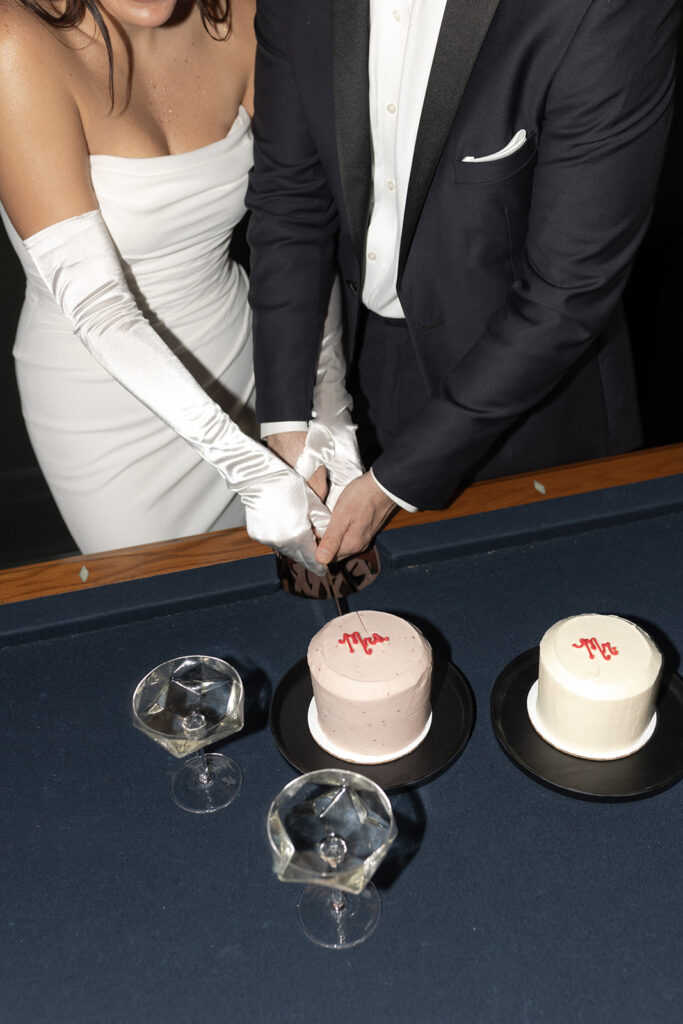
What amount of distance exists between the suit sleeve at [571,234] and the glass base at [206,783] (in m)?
0.59

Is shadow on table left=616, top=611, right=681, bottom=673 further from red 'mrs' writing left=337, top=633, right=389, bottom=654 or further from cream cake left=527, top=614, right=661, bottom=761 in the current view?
red 'mrs' writing left=337, top=633, right=389, bottom=654

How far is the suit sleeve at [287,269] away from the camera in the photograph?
1.81m

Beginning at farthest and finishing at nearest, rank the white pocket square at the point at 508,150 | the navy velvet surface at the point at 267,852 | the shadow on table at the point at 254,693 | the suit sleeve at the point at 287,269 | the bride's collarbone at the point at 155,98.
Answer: the suit sleeve at the point at 287,269 < the bride's collarbone at the point at 155,98 < the white pocket square at the point at 508,150 < the shadow on table at the point at 254,693 < the navy velvet surface at the point at 267,852

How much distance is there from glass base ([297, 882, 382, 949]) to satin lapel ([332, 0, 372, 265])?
1167 mm

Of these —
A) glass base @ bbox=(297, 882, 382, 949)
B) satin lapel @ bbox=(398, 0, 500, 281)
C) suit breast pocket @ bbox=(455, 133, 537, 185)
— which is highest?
satin lapel @ bbox=(398, 0, 500, 281)

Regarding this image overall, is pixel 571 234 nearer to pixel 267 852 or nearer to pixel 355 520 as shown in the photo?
pixel 355 520

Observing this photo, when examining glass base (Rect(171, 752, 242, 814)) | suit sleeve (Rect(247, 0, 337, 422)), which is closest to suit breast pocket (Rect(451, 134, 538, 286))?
suit sleeve (Rect(247, 0, 337, 422))

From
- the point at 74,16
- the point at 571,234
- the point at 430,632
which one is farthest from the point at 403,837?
the point at 74,16

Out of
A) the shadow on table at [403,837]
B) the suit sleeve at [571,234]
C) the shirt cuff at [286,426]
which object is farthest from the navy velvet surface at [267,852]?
the shirt cuff at [286,426]

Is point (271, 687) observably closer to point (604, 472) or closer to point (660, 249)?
point (604, 472)

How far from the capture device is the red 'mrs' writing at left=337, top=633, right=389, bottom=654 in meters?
1.20

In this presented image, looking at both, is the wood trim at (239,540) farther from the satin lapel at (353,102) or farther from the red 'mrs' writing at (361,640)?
the satin lapel at (353,102)

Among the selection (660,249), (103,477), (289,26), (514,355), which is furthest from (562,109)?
(660,249)

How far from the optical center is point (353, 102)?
1564 millimetres
